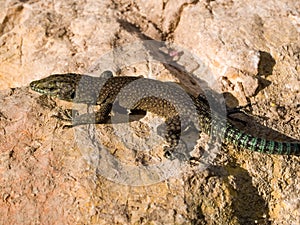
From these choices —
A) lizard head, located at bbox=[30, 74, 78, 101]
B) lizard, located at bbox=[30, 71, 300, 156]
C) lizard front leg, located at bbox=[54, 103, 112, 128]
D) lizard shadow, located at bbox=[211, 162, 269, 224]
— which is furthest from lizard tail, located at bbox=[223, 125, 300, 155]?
lizard head, located at bbox=[30, 74, 78, 101]

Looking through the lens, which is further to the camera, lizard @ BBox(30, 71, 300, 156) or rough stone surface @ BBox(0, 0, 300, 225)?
lizard @ BBox(30, 71, 300, 156)

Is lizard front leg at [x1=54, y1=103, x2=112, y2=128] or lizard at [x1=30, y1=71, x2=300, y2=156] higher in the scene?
lizard at [x1=30, y1=71, x2=300, y2=156]

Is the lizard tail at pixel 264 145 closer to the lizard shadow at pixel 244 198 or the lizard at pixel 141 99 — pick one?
the lizard at pixel 141 99

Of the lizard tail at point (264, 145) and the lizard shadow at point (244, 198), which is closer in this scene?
the lizard shadow at point (244, 198)

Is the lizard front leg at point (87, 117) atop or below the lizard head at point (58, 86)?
below

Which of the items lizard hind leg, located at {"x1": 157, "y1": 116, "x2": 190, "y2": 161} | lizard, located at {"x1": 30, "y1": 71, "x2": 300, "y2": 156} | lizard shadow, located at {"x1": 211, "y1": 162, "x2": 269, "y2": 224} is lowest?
lizard shadow, located at {"x1": 211, "y1": 162, "x2": 269, "y2": 224}

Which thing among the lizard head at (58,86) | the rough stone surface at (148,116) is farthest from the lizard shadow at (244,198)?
the lizard head at (58,86)

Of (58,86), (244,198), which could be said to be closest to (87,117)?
(58,86)

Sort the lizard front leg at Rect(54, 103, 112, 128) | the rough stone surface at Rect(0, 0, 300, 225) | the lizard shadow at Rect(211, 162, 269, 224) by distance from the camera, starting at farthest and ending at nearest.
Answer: the lizard front leg at Rect(54, 103, 112, 128), the lizard shadow at Rect(211, 162, 269, 224), the rough stone surface at Rect(0, 0, 300, 225)

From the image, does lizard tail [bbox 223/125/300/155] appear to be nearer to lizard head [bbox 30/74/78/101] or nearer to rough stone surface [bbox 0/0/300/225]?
rough stone surface [bbox 0/0/300/225]
